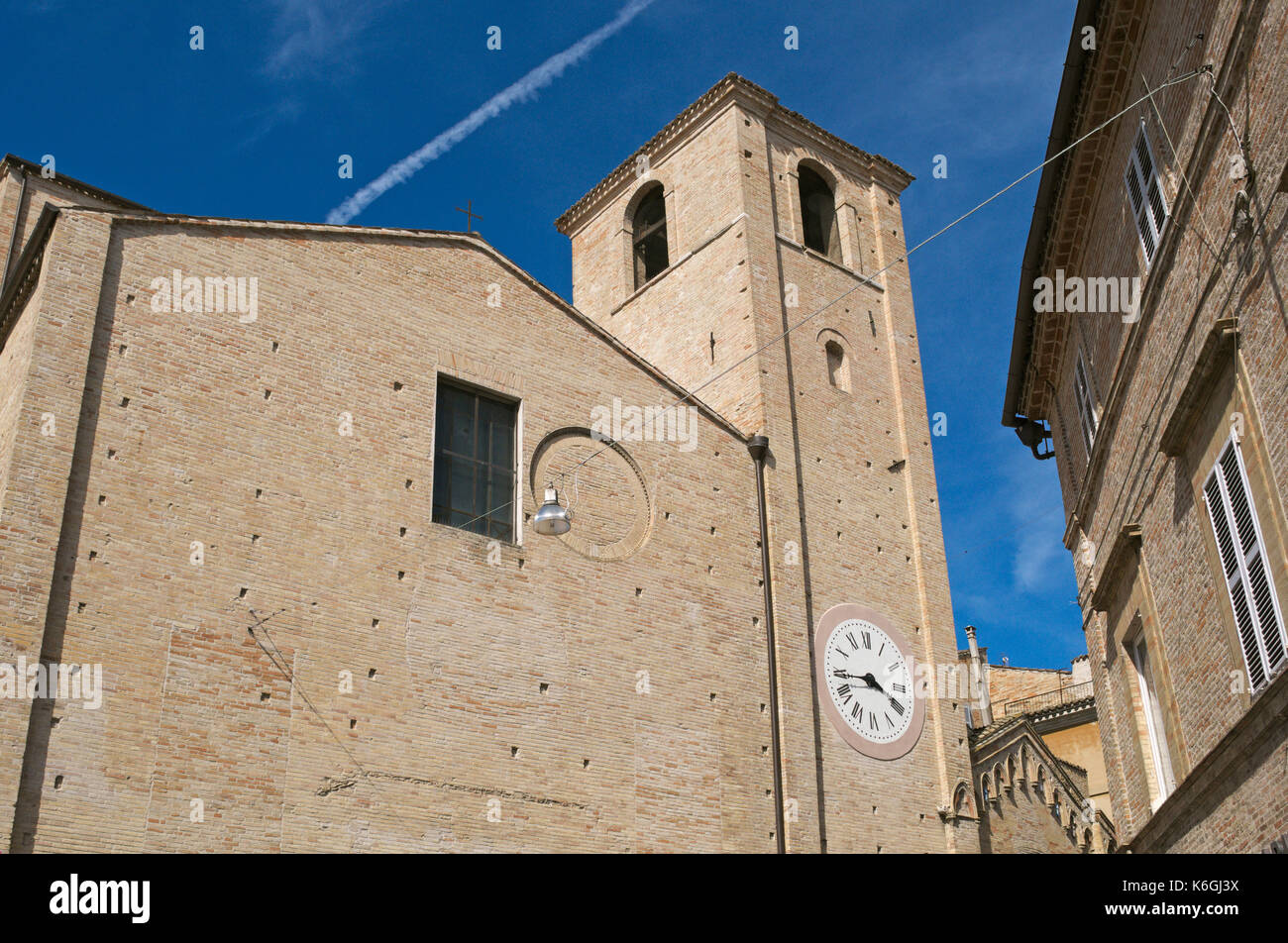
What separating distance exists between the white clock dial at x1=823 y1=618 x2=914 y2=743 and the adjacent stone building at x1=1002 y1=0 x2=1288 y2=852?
9.76 ft

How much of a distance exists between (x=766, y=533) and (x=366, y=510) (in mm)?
A: 5522

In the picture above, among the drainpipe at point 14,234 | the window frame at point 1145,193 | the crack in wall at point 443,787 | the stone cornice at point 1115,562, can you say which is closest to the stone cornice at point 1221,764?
the stone cornice at point 1115,562

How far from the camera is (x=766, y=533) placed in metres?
16.2

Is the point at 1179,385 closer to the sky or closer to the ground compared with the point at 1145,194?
closer to the ground

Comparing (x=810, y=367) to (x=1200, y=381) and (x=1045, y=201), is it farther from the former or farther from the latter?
(x=1200, y=381)

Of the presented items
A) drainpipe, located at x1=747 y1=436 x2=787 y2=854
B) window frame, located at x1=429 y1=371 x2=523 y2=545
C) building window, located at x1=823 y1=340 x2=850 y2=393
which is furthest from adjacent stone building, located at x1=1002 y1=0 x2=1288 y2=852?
window frame, located at x1=429 y1=371 x2=523 y2=545

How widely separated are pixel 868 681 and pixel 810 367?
464 cm

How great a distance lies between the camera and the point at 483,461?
1400 centimetres

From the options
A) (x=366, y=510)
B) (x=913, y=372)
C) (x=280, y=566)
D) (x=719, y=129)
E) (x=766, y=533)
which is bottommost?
(x=280, y=566)

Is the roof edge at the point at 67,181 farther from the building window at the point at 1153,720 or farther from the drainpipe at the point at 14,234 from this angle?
the building window at the point at 1153,720

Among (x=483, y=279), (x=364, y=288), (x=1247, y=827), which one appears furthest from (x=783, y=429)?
(x=1247, y=827)

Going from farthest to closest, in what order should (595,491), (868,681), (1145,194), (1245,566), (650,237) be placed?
(650,237)
(868,681)
(595,491)
(1145,194)
(1245,566)

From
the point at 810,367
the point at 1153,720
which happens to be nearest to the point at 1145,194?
the point at 1153,720
